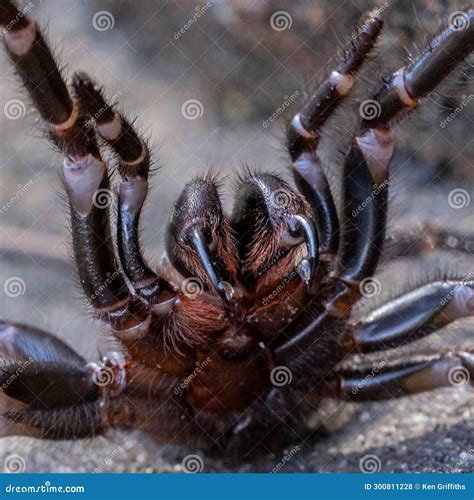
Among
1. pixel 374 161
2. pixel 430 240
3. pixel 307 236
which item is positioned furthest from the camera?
pixel 430 240

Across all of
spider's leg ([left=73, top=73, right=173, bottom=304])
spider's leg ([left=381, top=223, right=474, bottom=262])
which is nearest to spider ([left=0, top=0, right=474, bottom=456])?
spider's leg ([left=73, top=73, right=173, bottom=304])

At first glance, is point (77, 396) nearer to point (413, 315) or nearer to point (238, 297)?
point (238, 297)

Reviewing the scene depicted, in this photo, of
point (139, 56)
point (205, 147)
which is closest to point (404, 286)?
point (205, 147)

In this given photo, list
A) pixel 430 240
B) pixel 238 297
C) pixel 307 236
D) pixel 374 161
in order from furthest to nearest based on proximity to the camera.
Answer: pixel 430 240
pixel 374 161
pixel 238 297
pixel 307 236

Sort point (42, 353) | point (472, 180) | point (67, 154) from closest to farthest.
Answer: point (67, 154) → point (42, 353) → point (472, 180)

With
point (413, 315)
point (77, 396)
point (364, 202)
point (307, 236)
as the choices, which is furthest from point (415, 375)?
point (77, 396)

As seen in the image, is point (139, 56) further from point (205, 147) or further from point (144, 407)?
point (144, 407)
